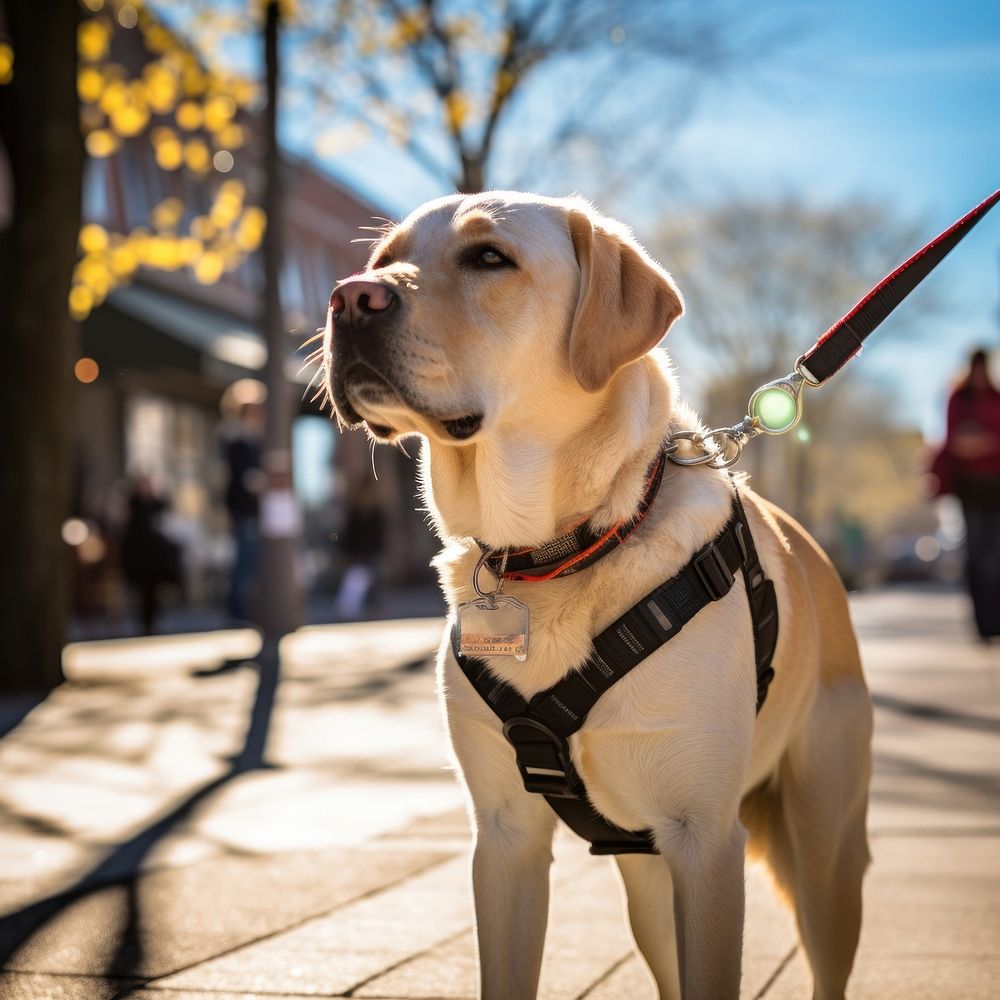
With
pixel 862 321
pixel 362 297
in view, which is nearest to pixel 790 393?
pixel 862 321

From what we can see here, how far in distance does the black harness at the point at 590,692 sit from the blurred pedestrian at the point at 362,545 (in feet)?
51.5

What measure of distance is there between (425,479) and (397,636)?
39.0 ft

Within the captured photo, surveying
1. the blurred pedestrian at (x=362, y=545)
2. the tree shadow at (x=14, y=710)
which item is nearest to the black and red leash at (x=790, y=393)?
the tree shadow at (x=14, y=710)

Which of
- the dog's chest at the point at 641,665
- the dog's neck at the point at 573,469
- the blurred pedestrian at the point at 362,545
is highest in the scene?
the dog's neck at the point at 573,469

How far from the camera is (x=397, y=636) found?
15.0m

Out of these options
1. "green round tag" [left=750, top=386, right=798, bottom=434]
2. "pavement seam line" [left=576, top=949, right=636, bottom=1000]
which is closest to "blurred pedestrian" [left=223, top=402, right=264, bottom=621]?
"pavement seam line" [left=576, top=949, right=636, bottom=1000]

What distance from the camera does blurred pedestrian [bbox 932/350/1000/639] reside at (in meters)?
10.1

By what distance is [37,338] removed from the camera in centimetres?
952

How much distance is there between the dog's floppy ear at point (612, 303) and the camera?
2.88 meters

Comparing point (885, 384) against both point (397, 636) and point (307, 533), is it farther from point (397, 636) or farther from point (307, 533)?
point (397, 636)

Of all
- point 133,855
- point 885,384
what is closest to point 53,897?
point 133,855

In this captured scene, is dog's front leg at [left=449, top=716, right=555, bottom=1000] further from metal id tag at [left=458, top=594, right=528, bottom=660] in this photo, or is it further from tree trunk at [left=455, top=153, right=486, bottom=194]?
tree trunk at [left=455, top=153, right=486, bottom=194]

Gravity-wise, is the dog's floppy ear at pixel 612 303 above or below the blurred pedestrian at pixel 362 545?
above

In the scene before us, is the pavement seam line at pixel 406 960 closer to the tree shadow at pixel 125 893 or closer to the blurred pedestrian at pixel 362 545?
the tree shadow at pixel 125 893
